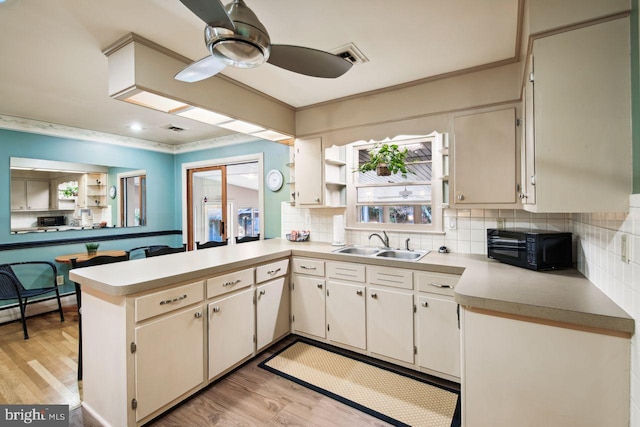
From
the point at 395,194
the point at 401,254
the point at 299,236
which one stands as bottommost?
the point at 401,254

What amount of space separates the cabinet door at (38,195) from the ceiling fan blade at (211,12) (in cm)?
396

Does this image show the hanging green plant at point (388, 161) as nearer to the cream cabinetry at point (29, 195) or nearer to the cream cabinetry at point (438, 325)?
the cream cabinetry at point (438, 325)

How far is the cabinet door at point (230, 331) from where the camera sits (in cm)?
214

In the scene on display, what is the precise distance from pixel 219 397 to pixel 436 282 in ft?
5.74

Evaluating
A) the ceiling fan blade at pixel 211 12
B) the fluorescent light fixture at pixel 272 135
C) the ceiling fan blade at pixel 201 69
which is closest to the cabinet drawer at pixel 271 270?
the fluorescent light fixture at pixel 272 135

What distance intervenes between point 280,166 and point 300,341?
7.12 feet

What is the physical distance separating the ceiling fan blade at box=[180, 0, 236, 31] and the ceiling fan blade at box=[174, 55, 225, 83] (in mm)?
286

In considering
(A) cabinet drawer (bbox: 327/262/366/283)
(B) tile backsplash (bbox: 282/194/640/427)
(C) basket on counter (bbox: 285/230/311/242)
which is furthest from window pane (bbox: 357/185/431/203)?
(A) cabinet drawer (bbox: 327/262/366/283)

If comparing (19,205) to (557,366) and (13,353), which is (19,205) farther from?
(557,366)

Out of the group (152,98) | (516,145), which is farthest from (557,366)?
(152,98)

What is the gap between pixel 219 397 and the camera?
206 centimetres

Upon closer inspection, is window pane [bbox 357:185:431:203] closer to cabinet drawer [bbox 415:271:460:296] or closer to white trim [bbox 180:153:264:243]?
cabinet drawer [bbox 415:271:460:296]

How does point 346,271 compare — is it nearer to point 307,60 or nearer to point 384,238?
point 384,238

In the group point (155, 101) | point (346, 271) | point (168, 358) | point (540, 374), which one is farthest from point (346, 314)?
point (155, 101)
